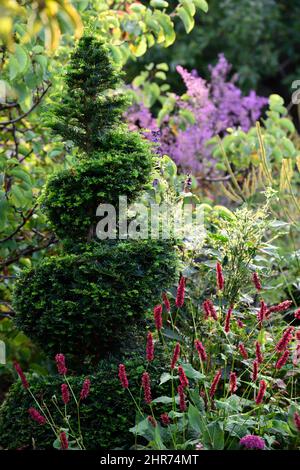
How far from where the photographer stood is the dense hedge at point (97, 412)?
10.3 ft

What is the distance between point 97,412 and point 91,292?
0.52 meters

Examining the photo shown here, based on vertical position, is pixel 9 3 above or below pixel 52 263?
above

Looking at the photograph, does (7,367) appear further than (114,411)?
Yes

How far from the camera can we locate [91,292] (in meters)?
3.16

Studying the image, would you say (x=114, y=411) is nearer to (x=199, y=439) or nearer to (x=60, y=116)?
(x=199, y=439)

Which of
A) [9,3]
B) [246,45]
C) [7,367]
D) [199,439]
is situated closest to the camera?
[9,3]

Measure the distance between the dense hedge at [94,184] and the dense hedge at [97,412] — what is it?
0.70 metres

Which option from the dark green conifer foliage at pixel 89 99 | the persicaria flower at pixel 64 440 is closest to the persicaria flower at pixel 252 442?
the persicaria flower at pixel 64 440

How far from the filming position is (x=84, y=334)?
3254 millimetres

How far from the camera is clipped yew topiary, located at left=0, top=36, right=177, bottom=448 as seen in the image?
10.4 ft

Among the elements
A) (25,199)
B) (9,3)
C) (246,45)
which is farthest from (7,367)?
(246,45)

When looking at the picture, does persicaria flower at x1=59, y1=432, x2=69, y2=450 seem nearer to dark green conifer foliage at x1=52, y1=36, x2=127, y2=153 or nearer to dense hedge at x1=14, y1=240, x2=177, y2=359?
dense hedge at x1=14, y1=240, x2=177, y2=359

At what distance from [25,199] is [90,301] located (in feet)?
3.24
